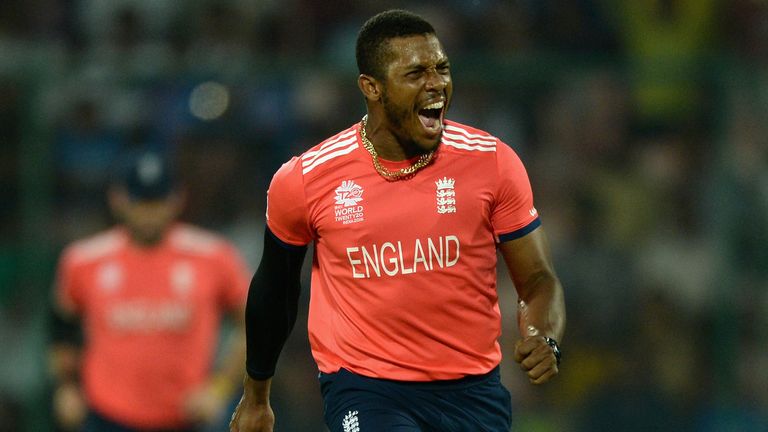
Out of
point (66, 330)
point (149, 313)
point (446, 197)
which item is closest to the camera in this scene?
point (446, 197)

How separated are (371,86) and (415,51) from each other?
0.25m

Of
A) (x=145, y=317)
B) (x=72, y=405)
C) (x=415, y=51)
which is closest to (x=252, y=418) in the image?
(x=415, y=51)

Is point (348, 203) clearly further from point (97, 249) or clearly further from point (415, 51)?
point (97, 249)

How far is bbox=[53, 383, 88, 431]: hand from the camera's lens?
8109 millimetres

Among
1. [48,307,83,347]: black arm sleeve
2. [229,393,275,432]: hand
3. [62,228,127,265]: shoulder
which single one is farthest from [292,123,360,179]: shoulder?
[48,307,83,347]: black arm sleeve

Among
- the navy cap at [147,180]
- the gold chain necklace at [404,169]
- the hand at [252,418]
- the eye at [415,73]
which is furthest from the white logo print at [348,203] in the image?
the navy cap at [147,180]

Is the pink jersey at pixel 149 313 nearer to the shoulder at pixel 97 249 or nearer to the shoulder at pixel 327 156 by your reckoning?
the shoulder at pixel 97 249

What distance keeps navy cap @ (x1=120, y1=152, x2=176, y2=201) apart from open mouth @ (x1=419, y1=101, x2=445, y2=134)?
3828 mm

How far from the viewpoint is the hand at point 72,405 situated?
26.6 ft

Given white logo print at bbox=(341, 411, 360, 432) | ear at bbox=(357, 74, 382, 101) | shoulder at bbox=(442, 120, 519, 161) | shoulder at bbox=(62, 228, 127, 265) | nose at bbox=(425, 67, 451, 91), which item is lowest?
shoulder at bbox=(62, 228, 127, 265)

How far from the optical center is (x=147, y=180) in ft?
26.6

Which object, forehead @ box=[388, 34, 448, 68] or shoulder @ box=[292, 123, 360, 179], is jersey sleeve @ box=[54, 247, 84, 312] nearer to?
shoulder @ box=[292, 123, 360, 179]

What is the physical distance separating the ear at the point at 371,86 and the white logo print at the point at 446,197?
402 mm

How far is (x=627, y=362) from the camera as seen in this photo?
357 inches
